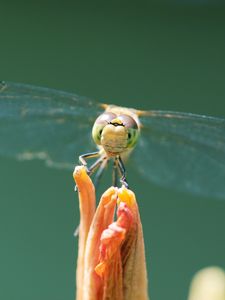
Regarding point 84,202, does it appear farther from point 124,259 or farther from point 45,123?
point 45,123

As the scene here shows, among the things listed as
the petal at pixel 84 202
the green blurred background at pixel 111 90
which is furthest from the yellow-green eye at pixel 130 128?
the green blurred background at pixel 111 90

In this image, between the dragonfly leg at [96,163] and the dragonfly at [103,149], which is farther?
the dragonfly at [103,149]

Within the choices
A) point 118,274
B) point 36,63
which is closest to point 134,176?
point 36,63

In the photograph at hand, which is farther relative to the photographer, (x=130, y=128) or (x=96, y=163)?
(x=96, y=163)

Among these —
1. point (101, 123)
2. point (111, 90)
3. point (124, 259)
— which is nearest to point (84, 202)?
point (124, 259)

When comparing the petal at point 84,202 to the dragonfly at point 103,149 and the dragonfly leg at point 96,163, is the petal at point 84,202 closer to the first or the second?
the dragonfly leg at point 96,163

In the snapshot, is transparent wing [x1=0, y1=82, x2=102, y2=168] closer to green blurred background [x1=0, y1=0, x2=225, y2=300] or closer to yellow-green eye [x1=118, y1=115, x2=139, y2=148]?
yellow-green eye [x1=118, y1=115, x2=139, y2=148]

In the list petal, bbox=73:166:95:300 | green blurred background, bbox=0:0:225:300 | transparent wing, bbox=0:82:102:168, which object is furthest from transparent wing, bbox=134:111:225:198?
green blurred background, bbox=0:0:225:300
